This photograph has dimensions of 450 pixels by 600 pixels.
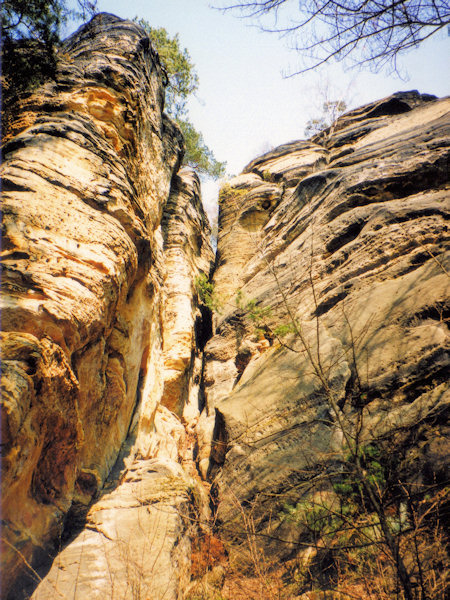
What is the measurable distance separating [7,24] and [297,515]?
744 centimetres

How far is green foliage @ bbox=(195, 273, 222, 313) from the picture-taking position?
28.6 feet

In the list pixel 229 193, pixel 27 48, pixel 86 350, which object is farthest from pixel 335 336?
pixel 229 193

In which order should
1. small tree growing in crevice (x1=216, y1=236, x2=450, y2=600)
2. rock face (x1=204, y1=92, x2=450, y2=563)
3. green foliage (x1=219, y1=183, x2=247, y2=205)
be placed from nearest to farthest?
small tree growing in crevice (x1=216, y1=236, x2=450, y2=600) → rock face (x1=204, y1=92, x2=450, y2=563) → green foliage (x1=219, y1=183, x2=247, y2=205)

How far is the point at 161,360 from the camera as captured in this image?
6871mm

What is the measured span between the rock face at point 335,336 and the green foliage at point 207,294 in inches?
16.7

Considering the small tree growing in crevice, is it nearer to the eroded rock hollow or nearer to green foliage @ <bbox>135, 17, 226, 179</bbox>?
the eroded rock hollow

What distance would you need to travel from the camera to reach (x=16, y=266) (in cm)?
303

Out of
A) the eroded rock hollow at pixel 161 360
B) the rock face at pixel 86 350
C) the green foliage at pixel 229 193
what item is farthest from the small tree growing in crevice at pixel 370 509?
the green foliage at pixel 229 193

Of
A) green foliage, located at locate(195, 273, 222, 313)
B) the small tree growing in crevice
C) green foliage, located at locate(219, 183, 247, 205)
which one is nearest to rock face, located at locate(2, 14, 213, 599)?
the small tree growing in crevice

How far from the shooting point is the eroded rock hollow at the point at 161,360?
119 inches

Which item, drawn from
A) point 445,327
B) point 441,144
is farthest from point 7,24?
point 441,144

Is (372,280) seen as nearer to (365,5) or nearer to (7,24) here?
(365,5)

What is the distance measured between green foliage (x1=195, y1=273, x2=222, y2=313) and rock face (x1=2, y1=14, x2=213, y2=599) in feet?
6.92

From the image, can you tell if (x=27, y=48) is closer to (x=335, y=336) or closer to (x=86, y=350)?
(x=86, y=350)
